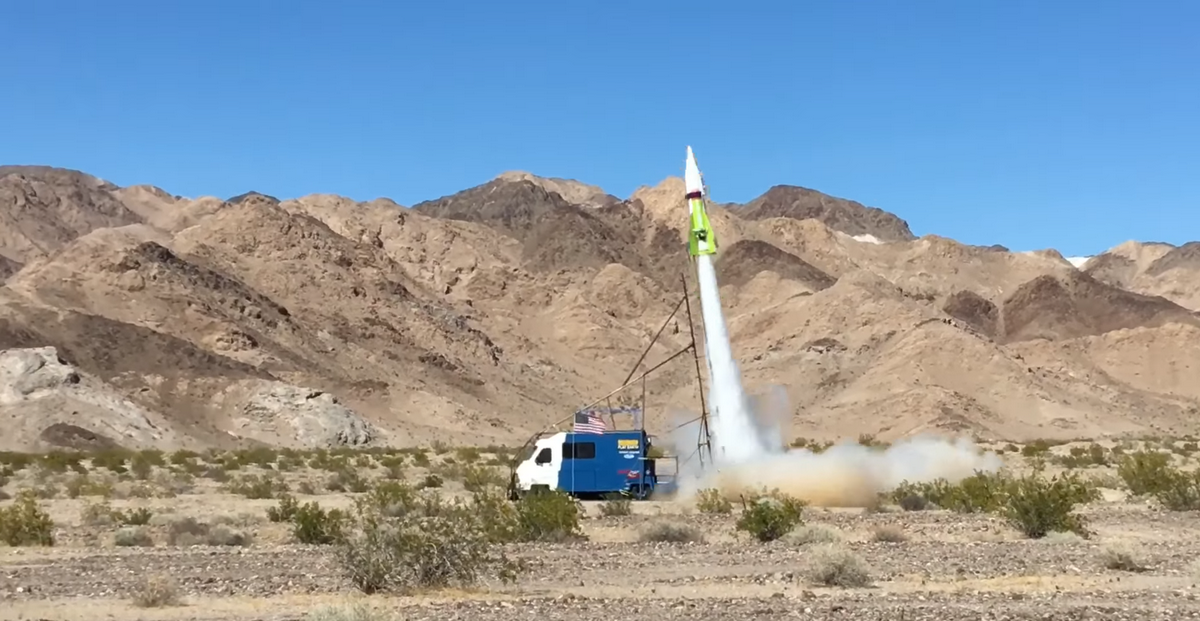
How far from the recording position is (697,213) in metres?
39.3

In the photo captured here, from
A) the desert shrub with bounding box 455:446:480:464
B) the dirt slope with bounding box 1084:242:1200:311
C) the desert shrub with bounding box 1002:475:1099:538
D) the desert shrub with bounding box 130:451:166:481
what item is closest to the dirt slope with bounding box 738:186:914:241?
the dirt slope with bounding box 1084:242:1200:311

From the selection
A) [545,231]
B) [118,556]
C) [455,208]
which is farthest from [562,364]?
[118,556]

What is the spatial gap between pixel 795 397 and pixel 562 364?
21092mm

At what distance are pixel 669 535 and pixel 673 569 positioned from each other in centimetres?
416

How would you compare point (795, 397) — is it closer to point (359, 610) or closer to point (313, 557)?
point (313, 557)

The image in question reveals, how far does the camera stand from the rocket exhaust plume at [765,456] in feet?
107

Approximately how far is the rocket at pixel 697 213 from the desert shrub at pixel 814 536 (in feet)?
57.9

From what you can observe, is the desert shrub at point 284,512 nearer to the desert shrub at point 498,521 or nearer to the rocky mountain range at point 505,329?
the desert shrub at point 498,521

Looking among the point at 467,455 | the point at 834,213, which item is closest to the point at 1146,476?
the point at 467,455

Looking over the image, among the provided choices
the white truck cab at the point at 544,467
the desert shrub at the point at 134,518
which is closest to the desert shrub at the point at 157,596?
the desert shrub at the point at 134,518

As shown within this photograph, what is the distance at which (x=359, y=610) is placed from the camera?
11891 mm

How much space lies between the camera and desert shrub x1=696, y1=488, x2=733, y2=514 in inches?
1159

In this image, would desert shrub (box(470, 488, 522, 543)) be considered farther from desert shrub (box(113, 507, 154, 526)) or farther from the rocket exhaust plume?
the rocket exhaust plume

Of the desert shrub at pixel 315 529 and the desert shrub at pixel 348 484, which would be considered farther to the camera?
the desert shrub at pixel 348 484
